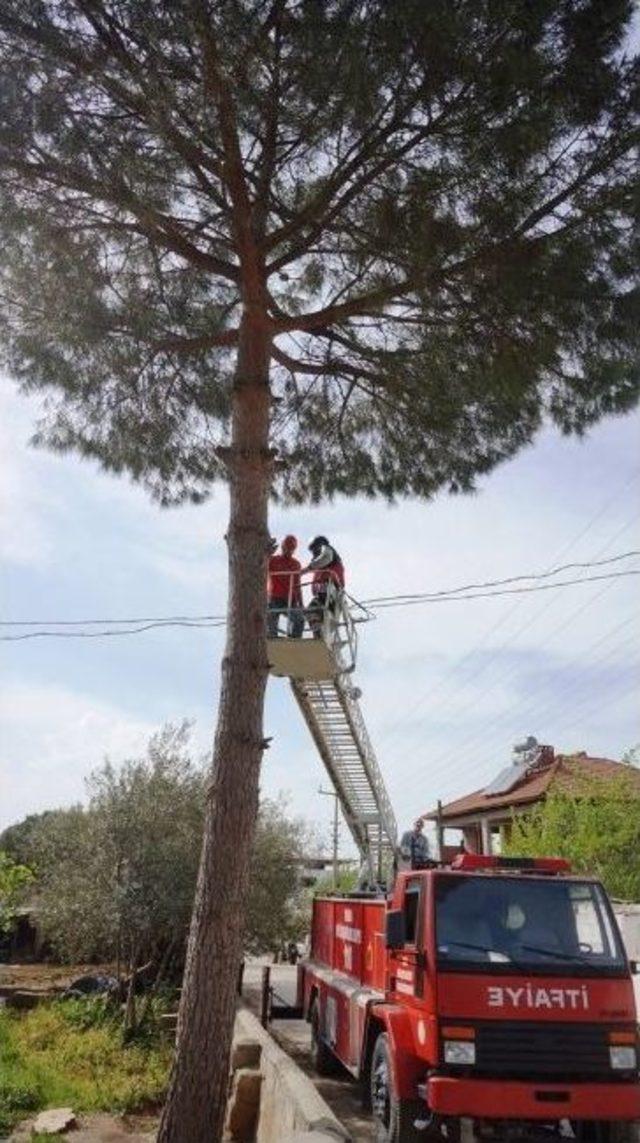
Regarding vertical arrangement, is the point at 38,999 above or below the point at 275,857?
below

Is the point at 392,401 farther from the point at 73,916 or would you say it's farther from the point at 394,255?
the point at 73,916

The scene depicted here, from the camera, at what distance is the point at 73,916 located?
52.4 feet

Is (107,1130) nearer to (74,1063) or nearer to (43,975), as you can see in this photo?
(74,1063)

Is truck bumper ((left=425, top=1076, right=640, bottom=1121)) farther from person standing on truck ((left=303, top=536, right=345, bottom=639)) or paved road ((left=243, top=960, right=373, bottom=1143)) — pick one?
person standing on truck ((left=303, top=536, right=345, bottom=639))

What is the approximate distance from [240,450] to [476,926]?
13.2 feet

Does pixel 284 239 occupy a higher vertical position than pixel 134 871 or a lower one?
higher

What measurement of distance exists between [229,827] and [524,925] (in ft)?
7.13

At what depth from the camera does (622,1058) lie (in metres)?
6.48

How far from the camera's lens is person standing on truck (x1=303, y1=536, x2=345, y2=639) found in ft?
33.4

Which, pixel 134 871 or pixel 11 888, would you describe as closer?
pixel 134 871

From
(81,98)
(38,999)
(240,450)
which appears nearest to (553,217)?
(240,450)

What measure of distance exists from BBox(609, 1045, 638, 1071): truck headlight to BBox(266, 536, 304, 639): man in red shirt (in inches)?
195

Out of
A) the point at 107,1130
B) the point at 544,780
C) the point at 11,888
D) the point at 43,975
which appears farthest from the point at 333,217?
the point at 544,780

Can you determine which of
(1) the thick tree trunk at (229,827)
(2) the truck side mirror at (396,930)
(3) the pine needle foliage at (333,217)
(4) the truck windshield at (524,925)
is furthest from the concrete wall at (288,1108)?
(3) the pine needle foliage at (333,217)
